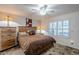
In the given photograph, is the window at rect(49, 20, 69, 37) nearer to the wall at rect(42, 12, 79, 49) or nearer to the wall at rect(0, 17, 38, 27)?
the wall at rect(42, 12, 79, 49)

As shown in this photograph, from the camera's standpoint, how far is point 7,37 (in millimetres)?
2023

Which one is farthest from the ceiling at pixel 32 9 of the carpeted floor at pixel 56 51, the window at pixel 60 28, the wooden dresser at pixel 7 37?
the carpeted floor at pixel 56 51

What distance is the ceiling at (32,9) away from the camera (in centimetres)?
200

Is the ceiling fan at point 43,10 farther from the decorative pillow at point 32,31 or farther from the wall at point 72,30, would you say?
the decorative pillow at point 32,31

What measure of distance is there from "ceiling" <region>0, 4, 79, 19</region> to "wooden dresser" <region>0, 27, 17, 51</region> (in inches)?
12.1

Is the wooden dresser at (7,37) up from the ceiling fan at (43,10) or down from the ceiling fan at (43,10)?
down

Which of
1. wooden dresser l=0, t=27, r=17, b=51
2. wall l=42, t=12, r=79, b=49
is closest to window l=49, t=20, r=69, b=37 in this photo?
wall l=42, t=12, r=79, b=49

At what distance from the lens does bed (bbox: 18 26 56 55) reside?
196cm

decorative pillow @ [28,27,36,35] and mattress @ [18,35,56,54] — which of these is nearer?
mattress @ [18,35,56,54]

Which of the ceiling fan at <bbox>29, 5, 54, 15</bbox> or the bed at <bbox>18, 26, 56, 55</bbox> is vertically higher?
the ceiling fan at <bbox>29, 5, 54, 15</bbox>

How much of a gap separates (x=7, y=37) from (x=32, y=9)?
71 centimetres

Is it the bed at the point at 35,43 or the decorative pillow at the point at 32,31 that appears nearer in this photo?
the bed at the point at 35,43
